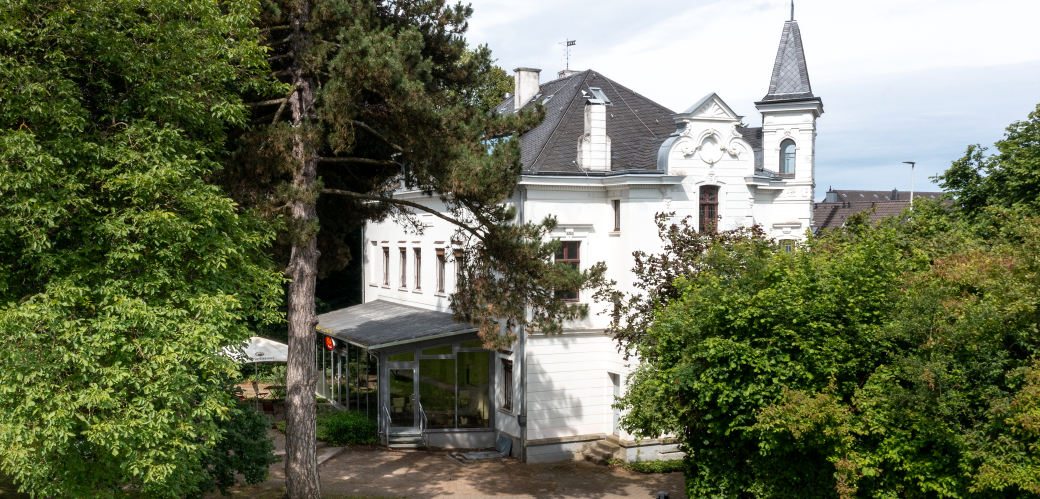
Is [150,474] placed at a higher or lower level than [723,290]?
lower

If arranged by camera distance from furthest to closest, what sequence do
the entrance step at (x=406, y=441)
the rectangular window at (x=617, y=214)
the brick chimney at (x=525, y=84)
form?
the brick chimney at (x=525, y=84), the entrance step at (x=406, y=441), the rectangular window at (x=617, y=214)

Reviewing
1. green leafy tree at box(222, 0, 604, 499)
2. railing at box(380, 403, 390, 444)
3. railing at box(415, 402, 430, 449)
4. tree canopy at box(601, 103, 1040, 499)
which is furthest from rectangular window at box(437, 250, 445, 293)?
tree canopy at box(601, 103, 1040, 499)

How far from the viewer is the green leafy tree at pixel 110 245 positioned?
10062 mm

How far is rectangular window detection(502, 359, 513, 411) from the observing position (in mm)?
22844

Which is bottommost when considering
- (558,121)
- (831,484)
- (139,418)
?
(831,484)

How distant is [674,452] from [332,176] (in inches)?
455

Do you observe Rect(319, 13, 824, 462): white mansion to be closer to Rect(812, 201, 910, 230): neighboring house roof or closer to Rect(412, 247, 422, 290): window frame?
Rect(412, 247, 422, 290): window frame

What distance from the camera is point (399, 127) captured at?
15.1 m

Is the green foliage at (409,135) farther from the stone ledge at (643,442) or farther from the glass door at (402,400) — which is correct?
the glass door at (402,400)

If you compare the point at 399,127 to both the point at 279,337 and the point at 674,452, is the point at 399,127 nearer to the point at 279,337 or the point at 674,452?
the point at 674,452

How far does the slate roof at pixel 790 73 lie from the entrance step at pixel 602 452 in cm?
1176

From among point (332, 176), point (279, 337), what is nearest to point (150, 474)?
point (332, 176)

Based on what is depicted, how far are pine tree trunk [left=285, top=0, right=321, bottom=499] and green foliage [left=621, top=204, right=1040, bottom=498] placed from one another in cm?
610

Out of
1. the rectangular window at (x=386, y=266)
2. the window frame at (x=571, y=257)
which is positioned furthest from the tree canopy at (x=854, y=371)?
the rectangular window at (x=386, y=266)
